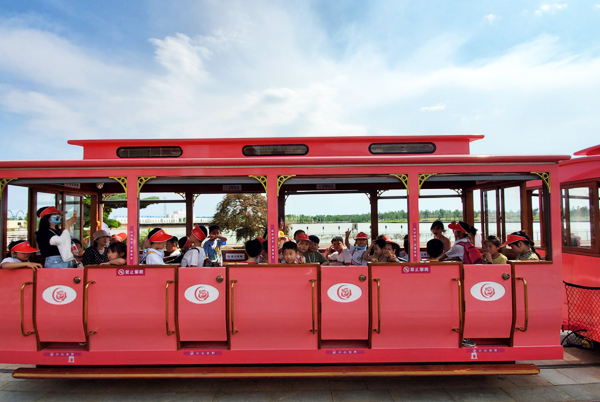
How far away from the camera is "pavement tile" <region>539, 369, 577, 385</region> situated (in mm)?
3715

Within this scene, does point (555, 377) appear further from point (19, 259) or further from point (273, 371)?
point (19, 259)

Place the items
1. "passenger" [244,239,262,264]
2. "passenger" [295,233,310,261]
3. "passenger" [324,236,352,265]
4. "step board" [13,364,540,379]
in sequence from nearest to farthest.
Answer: "step board" [13,364,540,379], "passenger" [244,239,262,264], "passenger" [295,233,310,261], "passenger" [324,236,352,265]

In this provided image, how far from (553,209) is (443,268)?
1382 mm

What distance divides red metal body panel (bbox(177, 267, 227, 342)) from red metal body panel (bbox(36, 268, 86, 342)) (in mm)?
1092

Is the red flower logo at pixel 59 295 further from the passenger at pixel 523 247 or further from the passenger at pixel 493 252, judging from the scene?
the passenger at pixel 523 247

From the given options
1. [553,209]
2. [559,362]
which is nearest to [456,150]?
[553,209]

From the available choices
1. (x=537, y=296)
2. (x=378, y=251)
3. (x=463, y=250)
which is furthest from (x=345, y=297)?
(x=537, y=296)

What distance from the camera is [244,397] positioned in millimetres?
3443

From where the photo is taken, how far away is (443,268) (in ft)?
11.4

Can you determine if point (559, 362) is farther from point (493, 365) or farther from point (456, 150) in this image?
point (456, 150)

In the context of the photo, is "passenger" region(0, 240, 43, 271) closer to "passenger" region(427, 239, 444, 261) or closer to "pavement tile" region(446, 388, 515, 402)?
"passenger" region(427, 239, 444, 261)

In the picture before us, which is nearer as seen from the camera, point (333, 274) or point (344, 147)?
point (333, 274)

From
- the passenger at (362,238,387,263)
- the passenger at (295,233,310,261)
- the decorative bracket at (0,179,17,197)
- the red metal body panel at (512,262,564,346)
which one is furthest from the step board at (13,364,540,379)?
the decorative bracket at (0,179,17,197)

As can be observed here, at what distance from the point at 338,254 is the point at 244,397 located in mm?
2512
